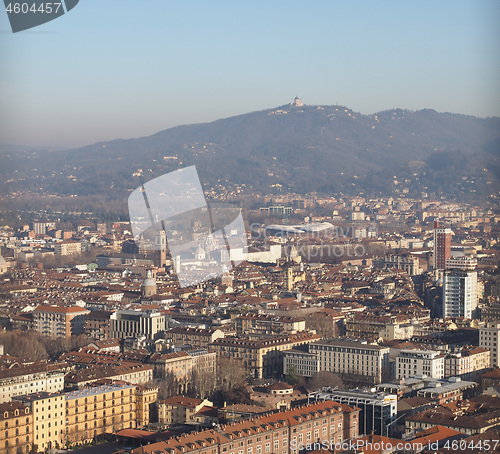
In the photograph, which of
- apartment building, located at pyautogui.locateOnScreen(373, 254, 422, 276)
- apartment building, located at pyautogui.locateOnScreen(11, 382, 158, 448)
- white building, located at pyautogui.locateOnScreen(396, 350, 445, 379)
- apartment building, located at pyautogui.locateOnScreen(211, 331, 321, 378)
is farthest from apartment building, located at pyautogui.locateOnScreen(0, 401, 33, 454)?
apartment building, located at pyautogui.locateOnScreen(373, 254, 422, 276)

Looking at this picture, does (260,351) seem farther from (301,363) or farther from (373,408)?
(373,408)

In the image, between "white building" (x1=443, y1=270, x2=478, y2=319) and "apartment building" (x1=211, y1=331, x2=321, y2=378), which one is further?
"white building" (x1=443, y1=270, x2=478, y2=319)

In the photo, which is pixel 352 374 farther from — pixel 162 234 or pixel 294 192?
pixel 294 192

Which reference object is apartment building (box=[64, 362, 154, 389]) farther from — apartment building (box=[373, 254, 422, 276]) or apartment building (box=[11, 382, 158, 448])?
apartment building (box=[373, 254, 422, 276])

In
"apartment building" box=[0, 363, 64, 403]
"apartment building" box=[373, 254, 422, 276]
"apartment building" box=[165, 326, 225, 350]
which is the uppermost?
"apartment building" box=[0, 363, 64, 403]

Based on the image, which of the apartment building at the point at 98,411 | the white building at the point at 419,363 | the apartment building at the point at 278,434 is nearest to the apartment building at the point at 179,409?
the apartment building at the point at 98,411

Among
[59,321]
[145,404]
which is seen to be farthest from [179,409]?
[59,321]
